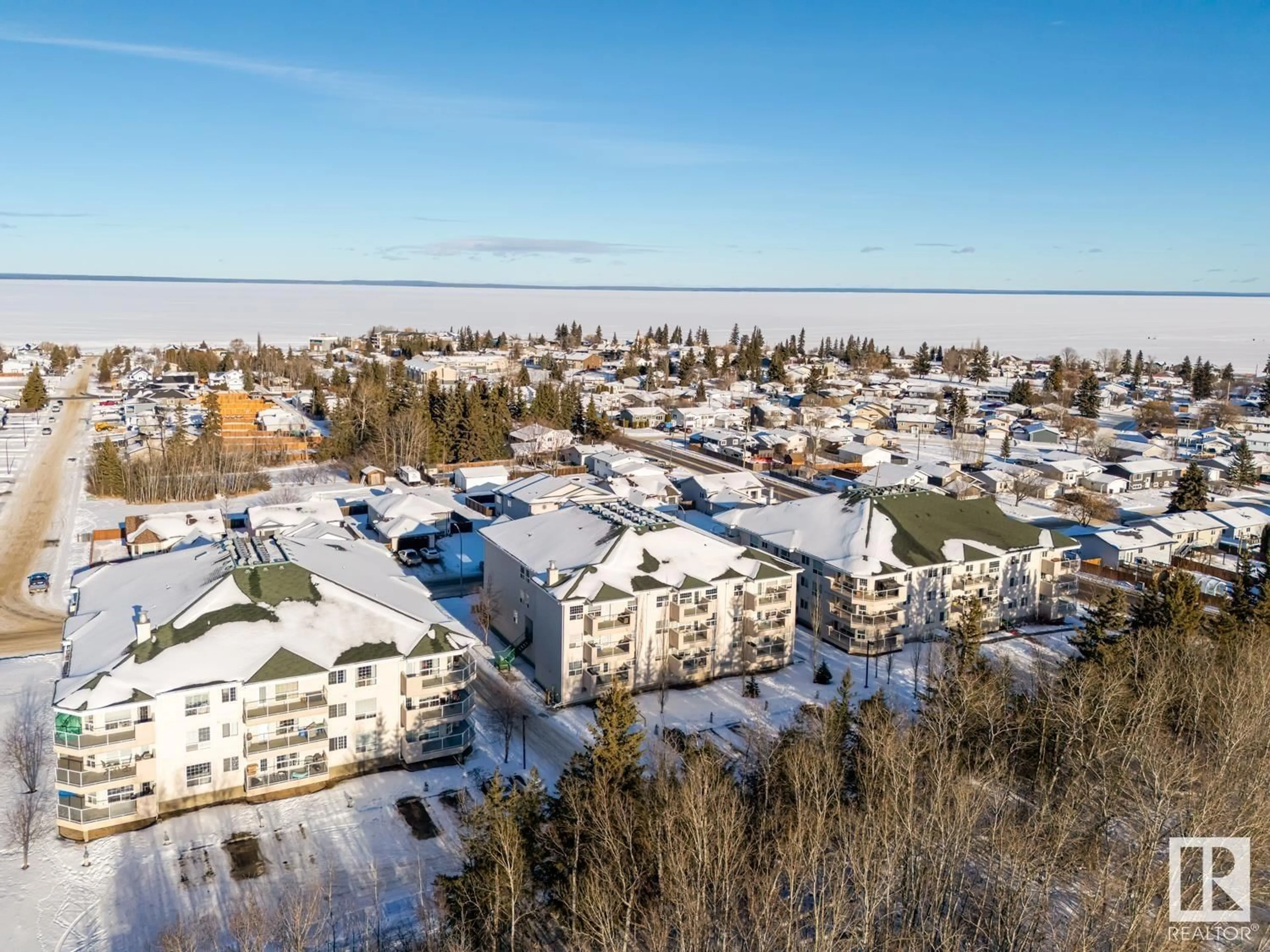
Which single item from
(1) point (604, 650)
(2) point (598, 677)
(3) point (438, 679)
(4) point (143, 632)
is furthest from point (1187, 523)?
(4) point (143, 632)

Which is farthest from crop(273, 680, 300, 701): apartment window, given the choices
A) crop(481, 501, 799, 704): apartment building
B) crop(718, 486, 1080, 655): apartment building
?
crop(718, 486, 1080, 655): apartment building

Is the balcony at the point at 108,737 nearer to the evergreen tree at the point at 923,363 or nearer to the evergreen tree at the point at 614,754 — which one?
the evergreen tree at the point at 614,754

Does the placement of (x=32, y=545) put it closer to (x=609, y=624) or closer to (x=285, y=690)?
(x=285, y=690)

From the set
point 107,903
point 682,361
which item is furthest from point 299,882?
point 682,361

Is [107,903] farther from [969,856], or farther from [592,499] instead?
[592,499]

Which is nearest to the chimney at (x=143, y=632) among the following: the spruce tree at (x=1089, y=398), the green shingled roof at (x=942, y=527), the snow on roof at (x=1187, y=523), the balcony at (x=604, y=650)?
the balcony at (x=604, y=650)
